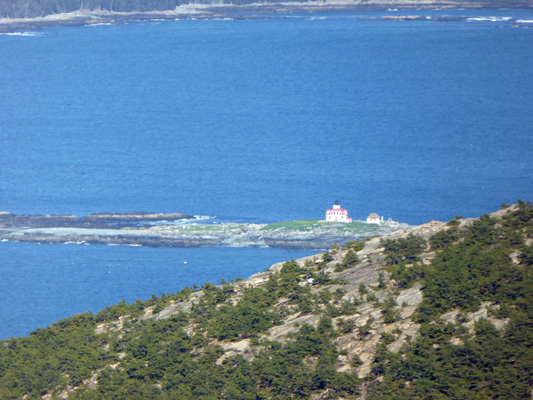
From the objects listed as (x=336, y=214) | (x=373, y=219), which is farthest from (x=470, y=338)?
(x=336, y=214)

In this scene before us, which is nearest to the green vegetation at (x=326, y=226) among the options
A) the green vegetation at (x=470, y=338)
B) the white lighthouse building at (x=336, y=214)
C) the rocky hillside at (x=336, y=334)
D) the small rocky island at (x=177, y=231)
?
the small rocky island at (x=177, y=231)

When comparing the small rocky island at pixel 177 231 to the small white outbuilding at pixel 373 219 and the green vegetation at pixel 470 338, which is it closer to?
the small white outbuilding at pixel 373 219

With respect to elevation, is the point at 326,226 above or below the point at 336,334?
below

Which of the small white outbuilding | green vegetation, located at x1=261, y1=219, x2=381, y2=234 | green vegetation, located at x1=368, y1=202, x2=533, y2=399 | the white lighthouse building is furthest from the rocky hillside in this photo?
the white lighthouse building

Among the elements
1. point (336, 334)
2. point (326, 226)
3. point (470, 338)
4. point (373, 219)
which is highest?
point (470, 338)

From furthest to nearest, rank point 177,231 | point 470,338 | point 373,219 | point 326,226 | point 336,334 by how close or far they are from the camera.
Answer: point 373,219
point 326,226
point 177,231
point 336,334
point 470,338

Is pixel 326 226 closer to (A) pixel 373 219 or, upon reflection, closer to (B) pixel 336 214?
(B) pixel 336 214

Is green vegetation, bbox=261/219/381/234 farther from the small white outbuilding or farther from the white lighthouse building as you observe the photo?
the white lighthouse building
